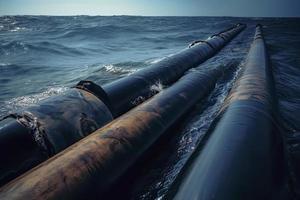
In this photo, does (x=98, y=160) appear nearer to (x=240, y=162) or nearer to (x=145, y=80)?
(x=240, y=162)

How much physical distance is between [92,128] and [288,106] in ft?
14.5

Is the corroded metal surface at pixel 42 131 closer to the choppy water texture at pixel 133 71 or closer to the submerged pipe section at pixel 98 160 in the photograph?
the submerged pipe section at pixel 98 160

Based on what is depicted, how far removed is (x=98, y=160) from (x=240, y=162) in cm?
122

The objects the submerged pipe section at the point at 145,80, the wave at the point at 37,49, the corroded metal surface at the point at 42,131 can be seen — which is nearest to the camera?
the corroded metal surface at the point at 42,131

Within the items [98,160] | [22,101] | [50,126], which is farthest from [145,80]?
[22,101]

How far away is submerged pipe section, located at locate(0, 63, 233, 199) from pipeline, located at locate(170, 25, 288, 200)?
0.68m

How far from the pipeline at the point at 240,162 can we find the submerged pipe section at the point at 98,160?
0.68 metres

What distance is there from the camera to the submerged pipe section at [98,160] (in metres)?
2.13

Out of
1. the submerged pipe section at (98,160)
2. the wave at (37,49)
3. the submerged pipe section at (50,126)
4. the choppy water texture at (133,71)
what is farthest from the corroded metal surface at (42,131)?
the wave at (37,49)

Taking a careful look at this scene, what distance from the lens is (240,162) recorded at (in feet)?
7.45

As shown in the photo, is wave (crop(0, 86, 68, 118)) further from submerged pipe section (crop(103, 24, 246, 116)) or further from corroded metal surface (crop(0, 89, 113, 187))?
corroded metal surface (crop(0, 89, 113, 187))

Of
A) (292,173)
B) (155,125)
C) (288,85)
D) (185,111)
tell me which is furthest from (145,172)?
(288,85)

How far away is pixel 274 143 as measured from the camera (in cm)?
278

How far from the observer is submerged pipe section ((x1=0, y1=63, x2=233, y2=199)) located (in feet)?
6.99
